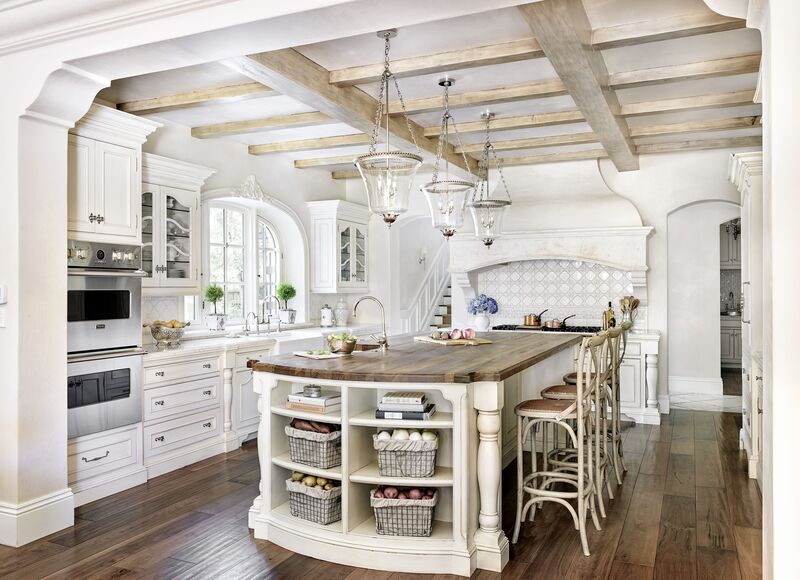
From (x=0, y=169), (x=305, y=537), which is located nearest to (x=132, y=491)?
(x=305, y=537)

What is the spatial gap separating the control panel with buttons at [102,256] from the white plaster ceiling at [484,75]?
3.77ft

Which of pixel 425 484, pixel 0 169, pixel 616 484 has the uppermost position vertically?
pixel 0 169

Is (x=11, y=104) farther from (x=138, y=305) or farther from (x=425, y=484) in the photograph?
(x=425, y=484)

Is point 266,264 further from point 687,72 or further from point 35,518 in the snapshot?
point 687,72

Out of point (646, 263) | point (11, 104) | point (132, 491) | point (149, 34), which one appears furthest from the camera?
point (646, 263)

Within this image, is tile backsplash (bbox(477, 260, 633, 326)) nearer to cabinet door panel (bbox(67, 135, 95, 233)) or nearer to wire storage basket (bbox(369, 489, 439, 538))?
wire storage basket (bbox(369, 489, 439, 538))

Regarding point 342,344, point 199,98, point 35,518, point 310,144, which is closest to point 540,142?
point 310,144

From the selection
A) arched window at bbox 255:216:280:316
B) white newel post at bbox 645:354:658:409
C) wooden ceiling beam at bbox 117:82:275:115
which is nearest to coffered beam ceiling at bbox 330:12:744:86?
wooden ceiling beam at bbox 117:82:275:115

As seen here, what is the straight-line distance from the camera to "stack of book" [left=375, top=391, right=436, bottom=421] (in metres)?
3.08

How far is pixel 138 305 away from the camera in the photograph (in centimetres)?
432

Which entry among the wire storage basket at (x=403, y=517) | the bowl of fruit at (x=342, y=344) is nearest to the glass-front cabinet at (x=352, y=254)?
the bowl of fruit at (x=342, y=344)

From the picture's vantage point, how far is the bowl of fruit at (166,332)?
484 centimetres

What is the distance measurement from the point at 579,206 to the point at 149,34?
197 inches

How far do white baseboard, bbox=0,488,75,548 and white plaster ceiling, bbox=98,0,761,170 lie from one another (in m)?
2.70
